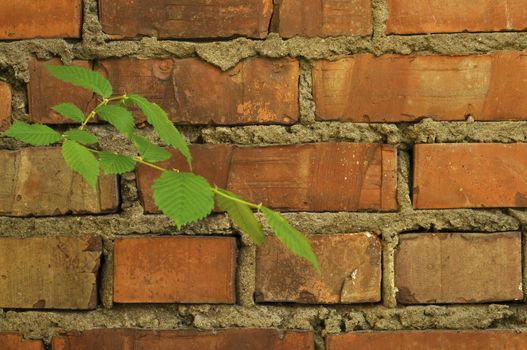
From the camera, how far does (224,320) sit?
0.82 metres

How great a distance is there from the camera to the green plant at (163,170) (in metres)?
0.56

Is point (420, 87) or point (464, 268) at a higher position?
point (420, 87)

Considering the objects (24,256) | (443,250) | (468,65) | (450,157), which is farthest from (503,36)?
(24,256)

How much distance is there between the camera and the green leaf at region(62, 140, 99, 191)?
0.61 meters

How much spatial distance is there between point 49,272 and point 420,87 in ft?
1.72

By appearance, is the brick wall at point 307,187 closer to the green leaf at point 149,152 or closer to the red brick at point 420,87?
the red brick at point 420,87

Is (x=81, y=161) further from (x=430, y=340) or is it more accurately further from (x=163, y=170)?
(x=430, y=340)

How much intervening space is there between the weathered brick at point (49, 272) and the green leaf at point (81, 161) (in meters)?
0.23

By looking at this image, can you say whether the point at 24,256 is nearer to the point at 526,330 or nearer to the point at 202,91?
the point at 202,91

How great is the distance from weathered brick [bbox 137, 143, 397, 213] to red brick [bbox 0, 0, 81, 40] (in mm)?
246

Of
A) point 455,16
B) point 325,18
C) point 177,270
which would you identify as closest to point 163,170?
point 177,270

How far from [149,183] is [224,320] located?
7.8 inches

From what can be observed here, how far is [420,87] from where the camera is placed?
0.82 meters

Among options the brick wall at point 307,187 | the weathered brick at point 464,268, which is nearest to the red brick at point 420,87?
the brick wall at point 307,187
